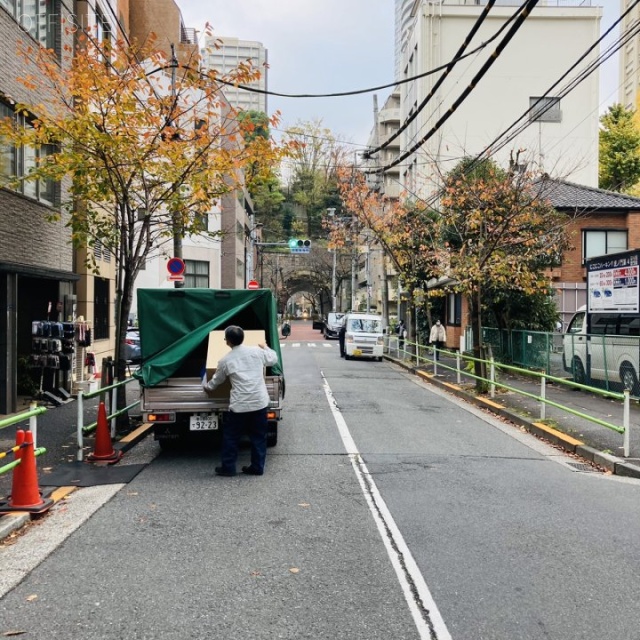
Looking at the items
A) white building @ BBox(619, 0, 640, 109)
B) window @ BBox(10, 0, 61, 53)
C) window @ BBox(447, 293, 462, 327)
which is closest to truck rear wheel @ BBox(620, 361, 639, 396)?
window @ BBox(10, 0, 61, 53)

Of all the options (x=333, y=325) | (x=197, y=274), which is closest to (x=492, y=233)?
(x=197, y=274)

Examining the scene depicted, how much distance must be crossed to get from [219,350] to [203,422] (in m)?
1.00

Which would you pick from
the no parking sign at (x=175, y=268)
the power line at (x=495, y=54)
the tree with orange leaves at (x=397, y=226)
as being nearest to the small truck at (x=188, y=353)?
the power line at (x=495, y=54)

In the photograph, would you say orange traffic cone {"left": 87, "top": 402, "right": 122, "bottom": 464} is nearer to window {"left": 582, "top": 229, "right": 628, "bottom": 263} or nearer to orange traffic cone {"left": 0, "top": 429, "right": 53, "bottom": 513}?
orange traffic cone {"left": 0, "top": 429, "right": 53, "bottom": 513}

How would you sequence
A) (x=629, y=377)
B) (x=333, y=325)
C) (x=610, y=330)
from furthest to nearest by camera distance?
1. (x=333, y=325)
2. (x=610, y=330)
3. (x=629, y=377)

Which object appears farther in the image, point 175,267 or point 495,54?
point 175,267

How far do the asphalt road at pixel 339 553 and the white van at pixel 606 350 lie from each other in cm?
588

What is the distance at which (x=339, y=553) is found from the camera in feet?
17.2

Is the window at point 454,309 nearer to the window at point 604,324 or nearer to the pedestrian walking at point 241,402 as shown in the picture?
the window at point 604,324

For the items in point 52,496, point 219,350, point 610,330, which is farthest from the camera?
point 610,330

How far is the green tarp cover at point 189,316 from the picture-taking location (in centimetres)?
944

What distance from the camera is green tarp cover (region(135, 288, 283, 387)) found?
31.0ft

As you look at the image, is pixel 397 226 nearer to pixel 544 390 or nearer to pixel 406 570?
pixel 544 390

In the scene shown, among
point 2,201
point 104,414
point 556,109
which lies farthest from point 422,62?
point 104,414
